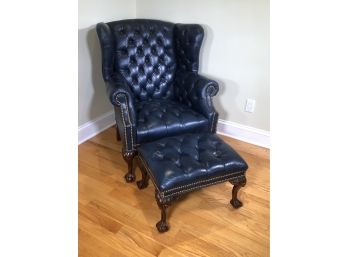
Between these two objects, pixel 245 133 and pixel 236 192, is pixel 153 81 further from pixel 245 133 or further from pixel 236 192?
pixel 236 192

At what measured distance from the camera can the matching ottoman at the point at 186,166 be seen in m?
1.66

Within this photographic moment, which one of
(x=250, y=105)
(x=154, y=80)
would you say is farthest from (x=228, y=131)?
(x=154, y=80)

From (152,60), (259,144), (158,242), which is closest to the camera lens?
(158,242)

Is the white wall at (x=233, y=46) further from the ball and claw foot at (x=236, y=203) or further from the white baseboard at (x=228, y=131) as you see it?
the ball and claw foot at (x=236, y=203)

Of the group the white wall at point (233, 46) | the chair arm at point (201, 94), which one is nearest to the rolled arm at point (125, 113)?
the chair arm at point (201, 94)

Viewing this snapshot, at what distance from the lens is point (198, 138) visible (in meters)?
1.96

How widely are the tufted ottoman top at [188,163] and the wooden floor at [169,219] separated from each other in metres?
0.27

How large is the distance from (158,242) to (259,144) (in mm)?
1376

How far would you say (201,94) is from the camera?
2219 millimetres

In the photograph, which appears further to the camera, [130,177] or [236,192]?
[130,177]

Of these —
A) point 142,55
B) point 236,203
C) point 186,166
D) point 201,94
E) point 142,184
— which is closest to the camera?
point 186,166

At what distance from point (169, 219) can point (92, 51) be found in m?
1.50
